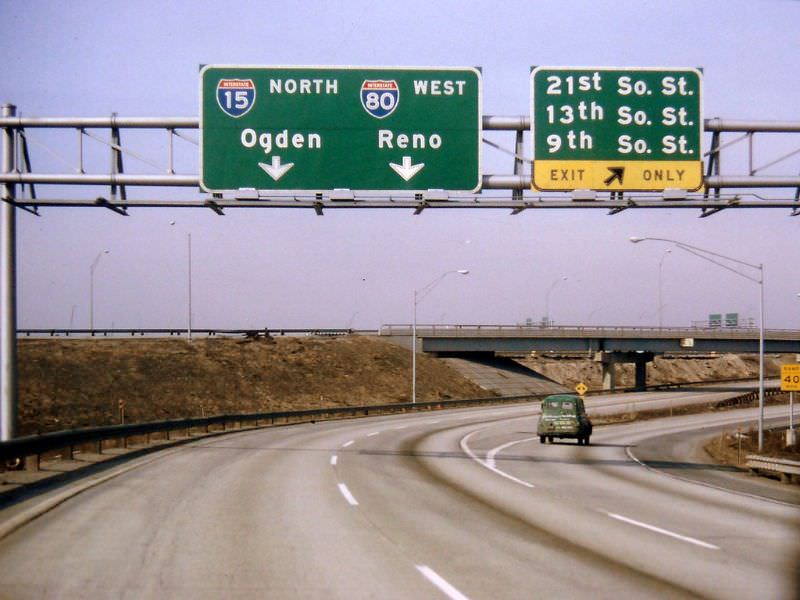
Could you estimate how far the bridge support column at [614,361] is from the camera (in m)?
88.8

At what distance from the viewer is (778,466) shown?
24969mm

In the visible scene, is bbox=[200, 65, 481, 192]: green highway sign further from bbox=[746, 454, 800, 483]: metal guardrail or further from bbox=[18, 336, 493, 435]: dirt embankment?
bbox=[18, 336, 493, 435]: dirt embankment

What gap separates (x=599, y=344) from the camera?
8675 centimetres

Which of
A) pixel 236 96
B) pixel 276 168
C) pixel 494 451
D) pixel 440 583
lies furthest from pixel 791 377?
pixel 440 583

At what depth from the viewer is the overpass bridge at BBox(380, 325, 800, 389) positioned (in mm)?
83625

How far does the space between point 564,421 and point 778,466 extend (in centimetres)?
1202

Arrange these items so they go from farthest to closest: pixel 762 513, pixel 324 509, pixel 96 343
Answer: pixel 96 343 → pixel 762 513 → pixel 324 509

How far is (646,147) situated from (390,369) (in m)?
62.1

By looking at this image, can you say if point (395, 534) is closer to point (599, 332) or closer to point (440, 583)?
point (440, 583)

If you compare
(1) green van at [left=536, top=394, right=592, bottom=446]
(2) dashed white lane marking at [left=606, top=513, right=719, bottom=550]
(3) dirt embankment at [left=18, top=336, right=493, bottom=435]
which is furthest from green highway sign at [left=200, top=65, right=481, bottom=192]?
(3) dirt embankment at [left=18, top=336, right=493, bottom=435]

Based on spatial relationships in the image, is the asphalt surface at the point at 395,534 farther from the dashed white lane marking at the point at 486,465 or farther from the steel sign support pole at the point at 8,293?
the steel sign support pole at the point at 8,293

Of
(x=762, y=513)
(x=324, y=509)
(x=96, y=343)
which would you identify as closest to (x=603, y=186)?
(x=762, y=513)

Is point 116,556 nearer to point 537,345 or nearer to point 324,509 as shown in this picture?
point 324,509

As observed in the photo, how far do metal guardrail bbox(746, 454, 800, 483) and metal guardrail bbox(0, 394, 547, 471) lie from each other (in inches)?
728
